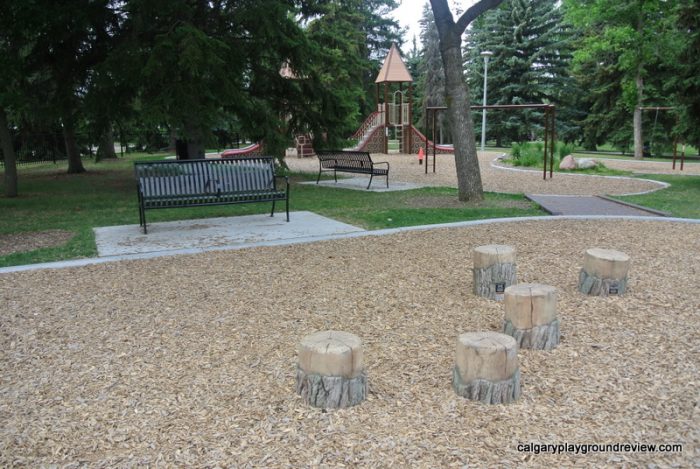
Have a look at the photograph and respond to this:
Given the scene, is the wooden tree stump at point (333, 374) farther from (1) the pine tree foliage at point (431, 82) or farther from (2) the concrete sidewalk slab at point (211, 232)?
(1) the pine tree foliage at point (431, 82)

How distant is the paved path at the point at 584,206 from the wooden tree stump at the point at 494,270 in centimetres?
464

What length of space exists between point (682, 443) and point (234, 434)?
6.97ft

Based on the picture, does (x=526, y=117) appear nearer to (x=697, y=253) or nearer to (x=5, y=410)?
(x=697, y=253)

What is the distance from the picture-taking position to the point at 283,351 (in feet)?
13.1

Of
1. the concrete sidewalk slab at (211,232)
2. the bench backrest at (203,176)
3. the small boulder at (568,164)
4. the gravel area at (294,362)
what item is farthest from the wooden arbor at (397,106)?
the gravel area at (294,362)

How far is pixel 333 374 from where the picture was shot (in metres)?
3.18

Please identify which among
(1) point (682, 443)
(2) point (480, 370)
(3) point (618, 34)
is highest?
(3) point (618, 34)

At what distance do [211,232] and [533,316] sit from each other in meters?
5.20

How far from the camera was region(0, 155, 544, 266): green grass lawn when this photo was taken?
8352 mm

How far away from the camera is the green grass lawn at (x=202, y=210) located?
8.35 m

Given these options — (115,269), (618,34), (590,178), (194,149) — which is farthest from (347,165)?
(618,34)

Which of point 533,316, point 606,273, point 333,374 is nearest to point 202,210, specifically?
point 606,273

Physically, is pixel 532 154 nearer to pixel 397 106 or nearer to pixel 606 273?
pixel 397 106

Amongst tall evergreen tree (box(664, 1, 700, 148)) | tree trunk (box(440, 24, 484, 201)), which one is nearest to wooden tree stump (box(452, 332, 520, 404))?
tree trunk (box(440, 24, 484, 201))
